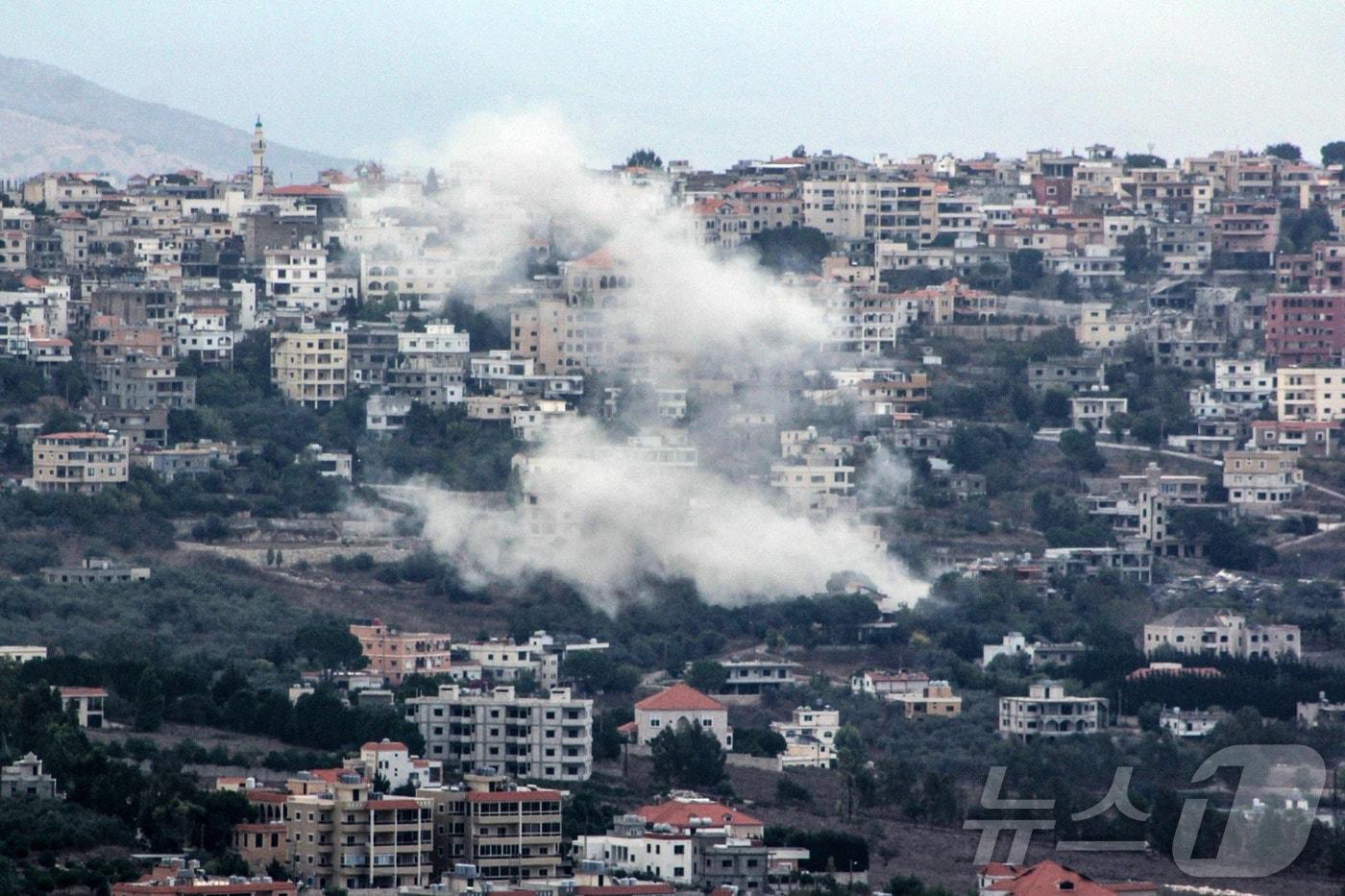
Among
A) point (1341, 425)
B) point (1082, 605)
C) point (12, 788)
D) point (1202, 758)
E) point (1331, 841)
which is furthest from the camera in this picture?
point (1341, 425)

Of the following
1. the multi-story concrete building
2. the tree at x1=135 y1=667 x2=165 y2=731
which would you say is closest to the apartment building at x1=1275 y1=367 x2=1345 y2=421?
the tree at x1=135 y1=667 x2=165 y2=731

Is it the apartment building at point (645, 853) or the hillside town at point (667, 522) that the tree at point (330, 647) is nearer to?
the hillside town at point (667, 522)

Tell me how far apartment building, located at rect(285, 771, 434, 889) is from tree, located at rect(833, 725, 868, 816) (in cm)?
840

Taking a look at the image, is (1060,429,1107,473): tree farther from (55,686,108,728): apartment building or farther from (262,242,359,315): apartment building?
(55,686,108,728): apartment building

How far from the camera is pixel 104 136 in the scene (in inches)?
5536

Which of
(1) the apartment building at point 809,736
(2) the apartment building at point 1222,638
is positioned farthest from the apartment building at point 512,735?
(2) the apartment building at point 1222,638

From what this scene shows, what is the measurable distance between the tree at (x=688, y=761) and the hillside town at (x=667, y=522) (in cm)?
5

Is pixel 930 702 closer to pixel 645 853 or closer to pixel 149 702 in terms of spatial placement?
pixel 149 702

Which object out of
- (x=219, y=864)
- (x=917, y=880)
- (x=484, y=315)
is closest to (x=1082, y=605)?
(x=484, y=315)

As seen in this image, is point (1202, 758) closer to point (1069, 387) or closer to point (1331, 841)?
point (1331, 841)

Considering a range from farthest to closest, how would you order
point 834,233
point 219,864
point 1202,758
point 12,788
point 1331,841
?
→ point 834,233 < point 1202,758 < point 1331,841 < point 12,788 < point 219,864

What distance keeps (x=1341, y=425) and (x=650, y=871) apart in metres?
28.8

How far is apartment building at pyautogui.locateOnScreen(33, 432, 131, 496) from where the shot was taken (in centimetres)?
5928

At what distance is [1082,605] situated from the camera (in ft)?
193
